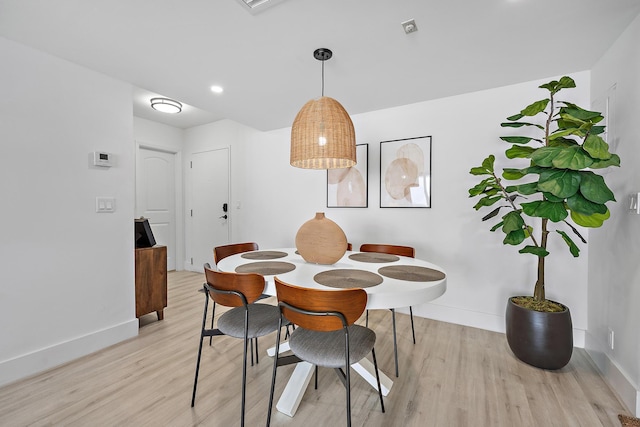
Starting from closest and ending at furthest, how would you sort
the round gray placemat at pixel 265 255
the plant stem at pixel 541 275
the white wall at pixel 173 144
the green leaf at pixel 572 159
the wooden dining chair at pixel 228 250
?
1. the green leaf at pixel 572 159
2. the plant stem at pixel 541 275
3. the round gray placemat at pixel 265 255
4. the wooden dining chair at pixel 228 250
5. the white wall at pixel 173 144

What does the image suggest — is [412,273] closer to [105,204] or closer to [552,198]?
[552,198]

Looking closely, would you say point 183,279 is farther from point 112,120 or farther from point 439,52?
point 439,52

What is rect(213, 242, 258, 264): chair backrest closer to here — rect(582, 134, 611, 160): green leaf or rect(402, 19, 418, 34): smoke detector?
rect(402, 19, 418, 34): smoke detector

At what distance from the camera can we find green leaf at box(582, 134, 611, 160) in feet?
4.77

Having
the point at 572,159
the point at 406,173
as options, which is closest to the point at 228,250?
the point at 406,173

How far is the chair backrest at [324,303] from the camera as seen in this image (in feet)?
3.87

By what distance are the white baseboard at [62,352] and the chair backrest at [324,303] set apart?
1974mm

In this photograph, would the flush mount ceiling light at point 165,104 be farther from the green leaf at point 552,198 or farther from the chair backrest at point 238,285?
the green leaf at point 552,198

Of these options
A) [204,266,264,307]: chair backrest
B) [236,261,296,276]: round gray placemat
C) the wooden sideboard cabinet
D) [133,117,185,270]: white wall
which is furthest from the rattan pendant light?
[133,117,185,270]: white wall

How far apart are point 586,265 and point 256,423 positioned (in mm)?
2737

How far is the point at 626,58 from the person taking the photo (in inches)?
68.0

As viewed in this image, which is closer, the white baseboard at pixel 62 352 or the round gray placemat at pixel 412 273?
the round gray placemat at pixel 412 273

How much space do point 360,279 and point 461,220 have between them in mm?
1714

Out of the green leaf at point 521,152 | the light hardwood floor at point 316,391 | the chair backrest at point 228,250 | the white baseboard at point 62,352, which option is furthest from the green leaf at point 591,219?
the white baseboard at point 62,352
